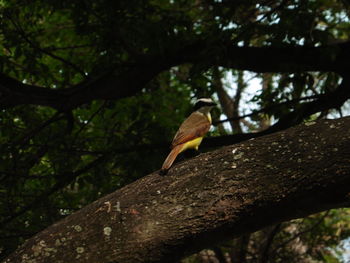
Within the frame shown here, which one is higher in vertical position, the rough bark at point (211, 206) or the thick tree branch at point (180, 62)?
the thick tree branch at point (180, 62)

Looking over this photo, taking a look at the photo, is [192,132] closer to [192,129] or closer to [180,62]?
[192,129]

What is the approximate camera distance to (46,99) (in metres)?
6.56

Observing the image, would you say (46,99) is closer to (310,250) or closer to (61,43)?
(61,43)

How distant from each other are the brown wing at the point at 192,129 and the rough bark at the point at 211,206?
5.96ft

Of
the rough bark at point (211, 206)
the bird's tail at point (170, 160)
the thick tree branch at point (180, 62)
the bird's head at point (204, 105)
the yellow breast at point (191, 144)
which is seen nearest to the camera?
the rough bark at point (211, 206)

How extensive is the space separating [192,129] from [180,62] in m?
2.11

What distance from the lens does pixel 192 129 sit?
529 cm

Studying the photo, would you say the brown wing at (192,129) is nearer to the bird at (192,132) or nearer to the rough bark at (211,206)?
the bird at (192,132)

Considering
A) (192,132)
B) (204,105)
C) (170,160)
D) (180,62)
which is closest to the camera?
(170,160)

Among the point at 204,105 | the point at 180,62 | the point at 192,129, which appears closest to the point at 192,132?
the point at 192,129

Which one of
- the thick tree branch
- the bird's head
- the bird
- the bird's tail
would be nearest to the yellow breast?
the bird

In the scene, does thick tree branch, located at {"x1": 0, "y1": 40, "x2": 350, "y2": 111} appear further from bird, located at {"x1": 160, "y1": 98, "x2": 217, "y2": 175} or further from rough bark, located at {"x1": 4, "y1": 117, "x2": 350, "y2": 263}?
rough bark, located at {"x1": 4, "y1": 117, "x2": 350, "y2": 263}

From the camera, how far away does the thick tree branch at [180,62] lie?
6.73 m

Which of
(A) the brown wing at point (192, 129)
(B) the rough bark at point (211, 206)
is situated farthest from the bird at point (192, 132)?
(B) the rough bark at point (211, 206)
